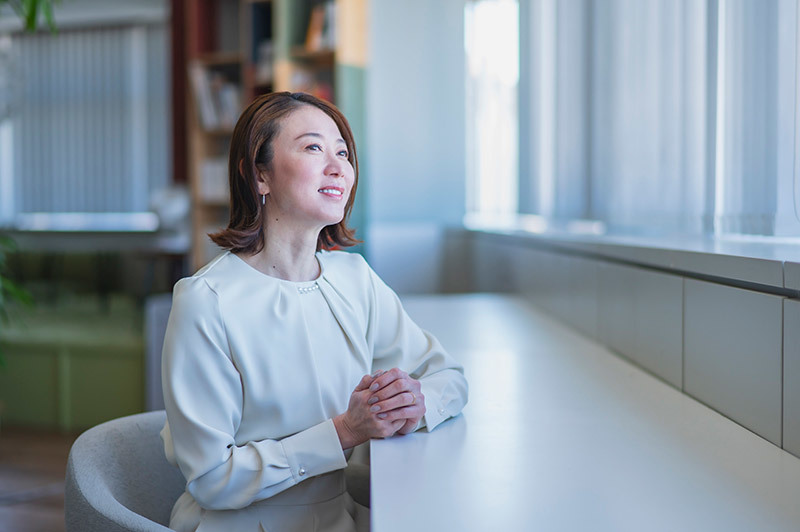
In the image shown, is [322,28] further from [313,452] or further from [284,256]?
[313,452]

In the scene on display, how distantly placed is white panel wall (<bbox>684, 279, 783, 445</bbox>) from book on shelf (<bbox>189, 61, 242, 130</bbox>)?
4328 mm

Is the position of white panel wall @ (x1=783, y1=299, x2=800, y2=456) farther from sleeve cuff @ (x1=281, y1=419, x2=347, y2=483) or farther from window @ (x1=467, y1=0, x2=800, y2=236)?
sleeve cuff @ (x1=281, y1=419, x2=347, y2=483)

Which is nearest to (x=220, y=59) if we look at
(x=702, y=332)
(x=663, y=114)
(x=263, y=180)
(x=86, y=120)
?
(x=86, y=120)

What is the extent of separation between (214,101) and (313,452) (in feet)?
14.9

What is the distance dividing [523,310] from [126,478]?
1621 millimetres

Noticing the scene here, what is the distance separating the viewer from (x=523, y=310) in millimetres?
2547

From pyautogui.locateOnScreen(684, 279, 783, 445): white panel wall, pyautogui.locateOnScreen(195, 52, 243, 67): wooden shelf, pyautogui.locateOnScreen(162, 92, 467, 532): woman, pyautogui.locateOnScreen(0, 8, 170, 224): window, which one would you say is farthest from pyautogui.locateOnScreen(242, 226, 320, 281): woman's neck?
pyautogui.locateOnScreen(0, 8, 170, 224): window

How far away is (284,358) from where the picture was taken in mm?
1084

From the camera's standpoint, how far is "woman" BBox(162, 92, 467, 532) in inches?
39.5

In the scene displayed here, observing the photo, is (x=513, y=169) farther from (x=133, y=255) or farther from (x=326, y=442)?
(x=133, y=255)

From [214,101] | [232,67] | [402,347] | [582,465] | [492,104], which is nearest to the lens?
[582,465]

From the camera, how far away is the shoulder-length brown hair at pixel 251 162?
113 centimetres

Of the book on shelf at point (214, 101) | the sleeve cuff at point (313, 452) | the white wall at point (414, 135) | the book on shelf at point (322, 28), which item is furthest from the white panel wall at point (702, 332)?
the book on shelf at point (214, 101)

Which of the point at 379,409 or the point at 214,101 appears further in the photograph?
the point at 214,101
